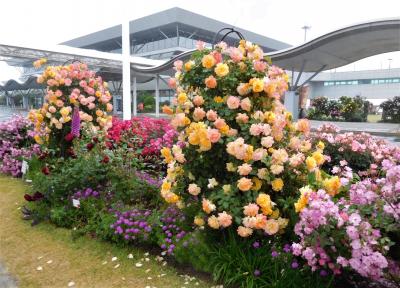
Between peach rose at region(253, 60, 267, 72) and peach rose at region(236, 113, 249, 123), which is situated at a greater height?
peach rose at region(253, 60, 267, 72)

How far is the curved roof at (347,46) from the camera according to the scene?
1336 centimetres

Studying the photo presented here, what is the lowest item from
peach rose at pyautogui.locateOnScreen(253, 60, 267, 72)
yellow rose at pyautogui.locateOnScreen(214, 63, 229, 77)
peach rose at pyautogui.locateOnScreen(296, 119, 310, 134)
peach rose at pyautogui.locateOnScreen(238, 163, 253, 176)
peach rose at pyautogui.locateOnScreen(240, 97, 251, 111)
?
peach rose at pyautogui.locateOnScreen(238, 163, 253, 176)

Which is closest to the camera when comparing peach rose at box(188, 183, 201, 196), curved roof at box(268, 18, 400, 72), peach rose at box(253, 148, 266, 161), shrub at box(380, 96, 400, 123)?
peach rose at box(253, 148, 266, 161)

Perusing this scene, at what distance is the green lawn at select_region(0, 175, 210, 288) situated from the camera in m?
3.21

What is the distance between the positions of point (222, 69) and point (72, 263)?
2.49 meters

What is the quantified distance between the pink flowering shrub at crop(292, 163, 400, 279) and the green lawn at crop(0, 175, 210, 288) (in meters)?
1.27

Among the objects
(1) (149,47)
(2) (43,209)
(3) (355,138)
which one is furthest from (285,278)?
(1) (149,47)

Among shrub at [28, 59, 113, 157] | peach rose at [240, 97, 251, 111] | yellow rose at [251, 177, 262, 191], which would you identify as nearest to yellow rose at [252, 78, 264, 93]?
peach rose at [240, 97, 251, 111]

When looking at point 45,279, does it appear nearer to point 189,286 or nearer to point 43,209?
point 189,286

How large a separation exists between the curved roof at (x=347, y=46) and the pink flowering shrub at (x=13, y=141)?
34.8 ft

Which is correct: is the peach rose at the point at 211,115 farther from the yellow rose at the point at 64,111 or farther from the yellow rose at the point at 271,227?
the yellow rose at the point at 64,111

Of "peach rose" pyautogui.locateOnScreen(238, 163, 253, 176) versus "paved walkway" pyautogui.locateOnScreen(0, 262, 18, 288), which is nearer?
"peach rose" pyautogui.locateOnScreen(238, 163, 253, 176)

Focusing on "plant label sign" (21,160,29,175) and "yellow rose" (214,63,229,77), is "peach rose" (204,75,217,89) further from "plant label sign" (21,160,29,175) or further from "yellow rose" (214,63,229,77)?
"plant label sign" (21,160,29,175)

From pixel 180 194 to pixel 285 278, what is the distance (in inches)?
47.6
